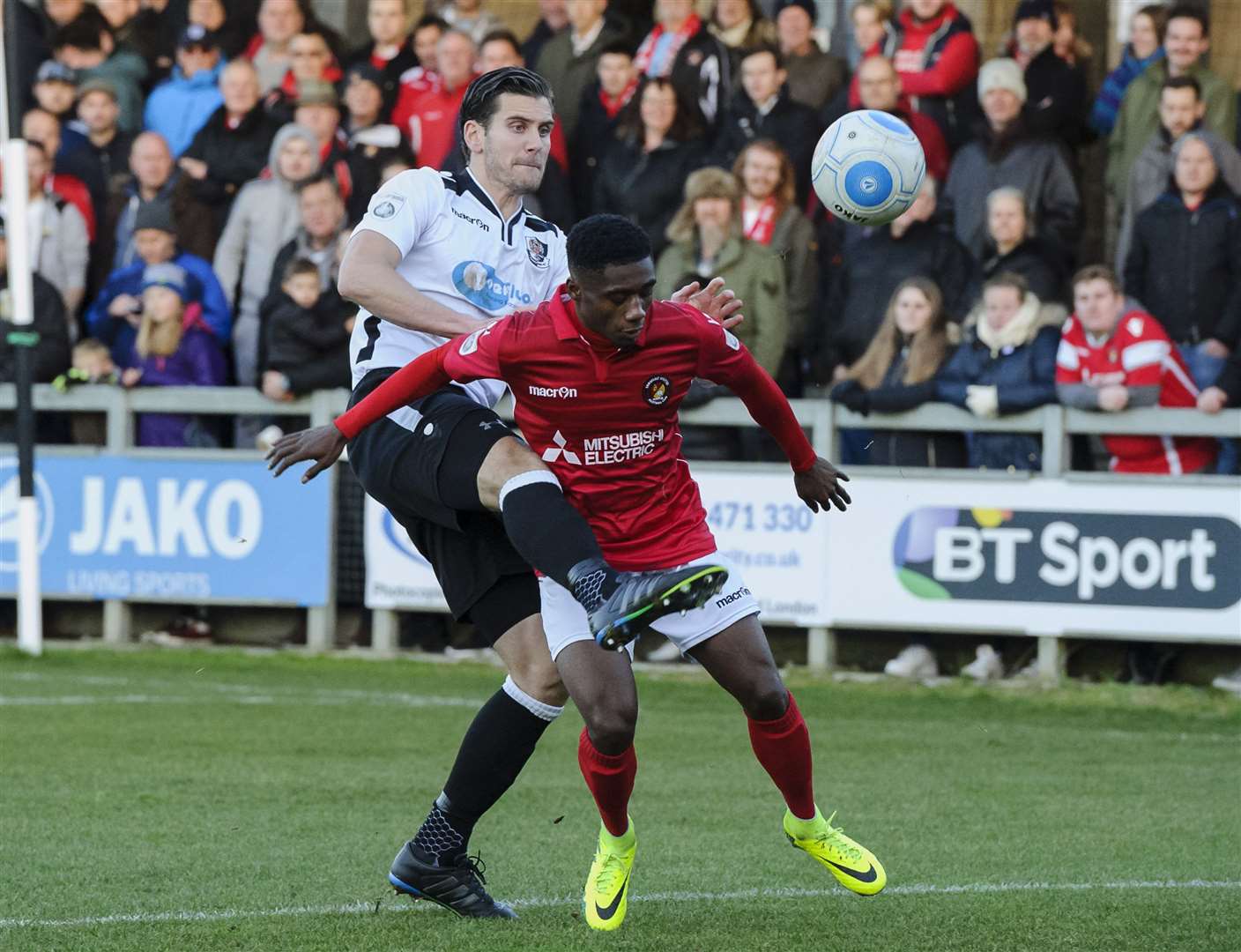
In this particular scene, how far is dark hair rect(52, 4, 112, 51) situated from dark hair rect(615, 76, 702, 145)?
5022mm

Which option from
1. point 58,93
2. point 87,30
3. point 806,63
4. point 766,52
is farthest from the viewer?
point 87,30

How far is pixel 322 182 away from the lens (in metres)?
13.4

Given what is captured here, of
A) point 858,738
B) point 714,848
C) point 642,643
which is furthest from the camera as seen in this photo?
Answer: point 642,643

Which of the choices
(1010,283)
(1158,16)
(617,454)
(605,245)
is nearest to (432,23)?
(1010,283)

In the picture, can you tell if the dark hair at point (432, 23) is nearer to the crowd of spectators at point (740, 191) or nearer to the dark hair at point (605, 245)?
the crowd of spectators at point (740, 191)

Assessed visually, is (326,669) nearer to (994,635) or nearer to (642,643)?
(642,643)

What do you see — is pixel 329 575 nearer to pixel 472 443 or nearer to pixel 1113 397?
pixel 1113 397

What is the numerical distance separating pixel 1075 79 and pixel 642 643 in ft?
14.9

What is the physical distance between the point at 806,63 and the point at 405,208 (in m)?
7.57

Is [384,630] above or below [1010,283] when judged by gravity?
below

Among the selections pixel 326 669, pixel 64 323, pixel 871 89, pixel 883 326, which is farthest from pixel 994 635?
pixel 64 323

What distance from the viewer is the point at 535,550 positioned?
5.43m

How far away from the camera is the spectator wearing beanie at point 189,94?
1515 centimetres

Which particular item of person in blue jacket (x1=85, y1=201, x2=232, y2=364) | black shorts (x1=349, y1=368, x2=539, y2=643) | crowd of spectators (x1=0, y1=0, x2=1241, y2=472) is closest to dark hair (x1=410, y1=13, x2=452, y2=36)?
crowd of spectators (x1=0, y1=0, x2=1241, y2=472)
